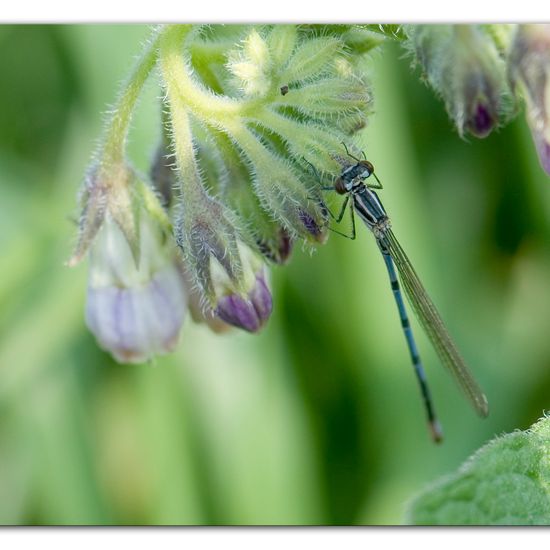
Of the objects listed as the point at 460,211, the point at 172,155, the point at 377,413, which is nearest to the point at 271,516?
the point at 377,413

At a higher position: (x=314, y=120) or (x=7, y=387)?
(x=314, y=120)

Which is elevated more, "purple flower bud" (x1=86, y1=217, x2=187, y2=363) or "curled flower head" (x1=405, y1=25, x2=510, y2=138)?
"curled flower head" (x1=405, y1=25, x2=510, y2=138)

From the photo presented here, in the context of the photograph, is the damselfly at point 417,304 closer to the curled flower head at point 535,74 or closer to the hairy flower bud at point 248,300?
the hairy flower bud at point 248,300

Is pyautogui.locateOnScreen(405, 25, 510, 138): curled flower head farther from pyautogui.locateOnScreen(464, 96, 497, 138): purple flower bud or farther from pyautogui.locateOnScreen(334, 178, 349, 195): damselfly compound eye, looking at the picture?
pyautogui.locateOnScreen(334, 178, 349, 195): damselfly compound eye

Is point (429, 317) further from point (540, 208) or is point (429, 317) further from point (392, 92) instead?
point (392, 92)

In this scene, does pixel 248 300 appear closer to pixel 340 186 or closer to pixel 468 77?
pixel 340 186

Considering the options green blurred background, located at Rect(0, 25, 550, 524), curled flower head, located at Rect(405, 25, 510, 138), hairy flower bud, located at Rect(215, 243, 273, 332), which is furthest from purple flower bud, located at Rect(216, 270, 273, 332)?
green blurred background, located at Rect(0, 25, 550, 524)

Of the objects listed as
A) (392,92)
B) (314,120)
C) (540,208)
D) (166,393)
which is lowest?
(166,393)

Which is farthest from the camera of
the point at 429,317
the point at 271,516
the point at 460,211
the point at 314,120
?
the point at 460,211
